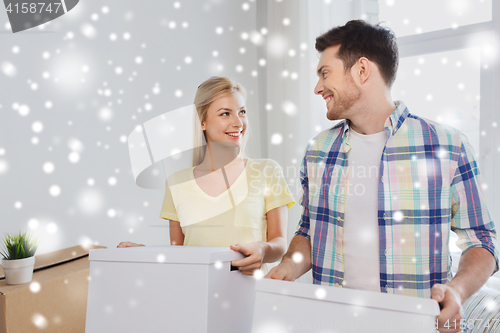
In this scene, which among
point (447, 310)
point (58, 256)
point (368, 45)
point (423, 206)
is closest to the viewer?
point (447, 310)

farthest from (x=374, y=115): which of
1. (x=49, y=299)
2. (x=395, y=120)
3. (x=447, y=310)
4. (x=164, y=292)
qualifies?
(x=49, y=299)

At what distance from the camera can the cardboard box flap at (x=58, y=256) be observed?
0.98 meters

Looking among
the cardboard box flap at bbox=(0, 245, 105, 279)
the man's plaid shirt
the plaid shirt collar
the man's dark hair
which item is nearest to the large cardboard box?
the cardboard box flap at bbox=(0, 245, 105, 279)

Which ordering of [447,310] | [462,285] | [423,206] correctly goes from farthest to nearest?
1. [423,206]
2. [462,285]
3. [447,310]

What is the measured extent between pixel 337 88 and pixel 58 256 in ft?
2.89

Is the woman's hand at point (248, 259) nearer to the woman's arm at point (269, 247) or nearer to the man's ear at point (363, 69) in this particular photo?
the woman's arm at point (269, 247)

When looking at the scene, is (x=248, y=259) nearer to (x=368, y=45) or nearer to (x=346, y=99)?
(x=346, y=99)

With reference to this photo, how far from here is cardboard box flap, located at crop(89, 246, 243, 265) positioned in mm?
678

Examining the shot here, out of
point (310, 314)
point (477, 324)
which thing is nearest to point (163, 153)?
point (310, 314)

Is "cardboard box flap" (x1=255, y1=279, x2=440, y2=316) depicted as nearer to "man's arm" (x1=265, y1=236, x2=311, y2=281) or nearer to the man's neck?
"man's arm" (x1=265, y1=236, x2=311, y2=281)

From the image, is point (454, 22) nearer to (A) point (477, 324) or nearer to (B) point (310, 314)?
(A) point (477, 324)

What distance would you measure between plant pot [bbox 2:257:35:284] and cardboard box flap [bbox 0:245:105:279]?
79 millimetres

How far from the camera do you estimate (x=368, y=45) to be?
0.92 metres

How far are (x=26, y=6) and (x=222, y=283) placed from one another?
1.01 metres
